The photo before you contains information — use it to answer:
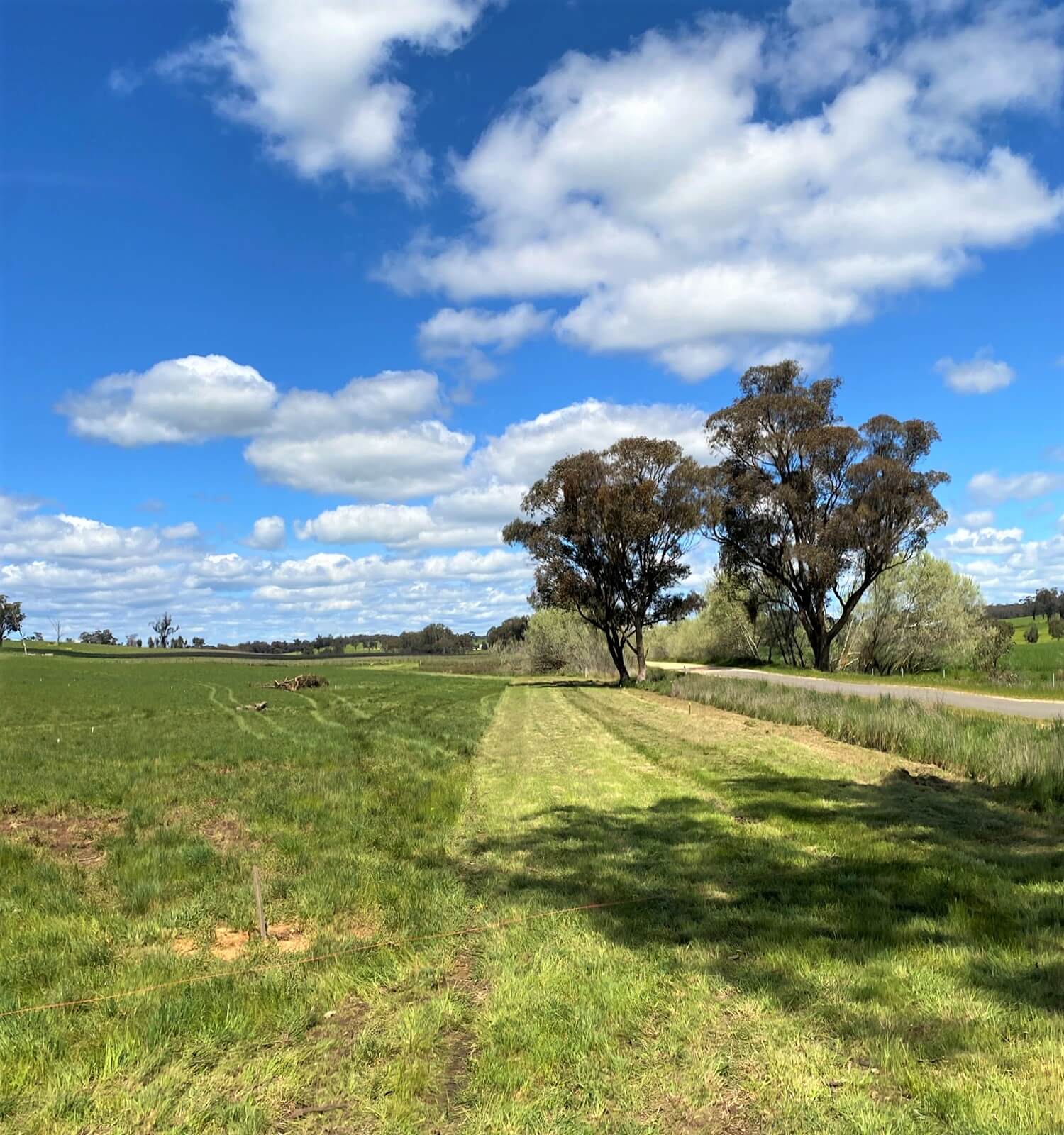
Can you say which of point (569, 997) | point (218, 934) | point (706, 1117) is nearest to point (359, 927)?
point (218, 934)

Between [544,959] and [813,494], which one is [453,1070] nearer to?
[544,959]

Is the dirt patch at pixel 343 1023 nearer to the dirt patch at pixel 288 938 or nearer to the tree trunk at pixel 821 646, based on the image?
the dirt patch at pixel 288 938

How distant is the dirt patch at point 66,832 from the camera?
28.3 ft

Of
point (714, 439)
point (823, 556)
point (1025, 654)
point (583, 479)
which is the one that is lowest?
point (1025, 654)

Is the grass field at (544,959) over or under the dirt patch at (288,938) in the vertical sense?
over

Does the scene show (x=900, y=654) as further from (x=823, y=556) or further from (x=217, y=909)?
(x=217, y=909)

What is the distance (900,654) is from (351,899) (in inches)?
2157

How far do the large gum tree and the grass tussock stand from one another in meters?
21.7

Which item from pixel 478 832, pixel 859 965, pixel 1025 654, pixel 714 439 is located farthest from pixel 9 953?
pixel 1025 654

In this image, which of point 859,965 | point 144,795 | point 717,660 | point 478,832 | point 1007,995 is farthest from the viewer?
point 717,660

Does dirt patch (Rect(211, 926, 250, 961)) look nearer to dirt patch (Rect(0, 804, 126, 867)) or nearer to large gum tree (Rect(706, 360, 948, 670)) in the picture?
dirt patch (Rect(0, 804, 126, 867))

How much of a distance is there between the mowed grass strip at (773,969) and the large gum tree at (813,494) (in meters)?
36.1

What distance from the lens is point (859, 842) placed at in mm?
8031

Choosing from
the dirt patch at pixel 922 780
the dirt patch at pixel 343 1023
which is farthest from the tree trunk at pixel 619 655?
the dirt patch at pixel 343 1023
